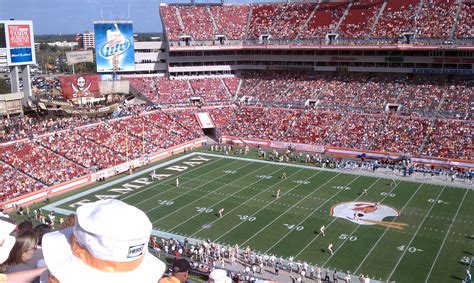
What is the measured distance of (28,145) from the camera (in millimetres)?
31938

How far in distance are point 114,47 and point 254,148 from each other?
1718 cm

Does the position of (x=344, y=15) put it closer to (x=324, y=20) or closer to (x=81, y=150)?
(x=324, y=20)

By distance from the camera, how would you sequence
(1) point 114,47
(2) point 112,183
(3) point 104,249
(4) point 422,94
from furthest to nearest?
1. (1) point 114,47
2. (4) point 422,94
3. (2) point 112,183
4. (3) point 104,249

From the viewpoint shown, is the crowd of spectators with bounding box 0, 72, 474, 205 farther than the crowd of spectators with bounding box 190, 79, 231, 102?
No

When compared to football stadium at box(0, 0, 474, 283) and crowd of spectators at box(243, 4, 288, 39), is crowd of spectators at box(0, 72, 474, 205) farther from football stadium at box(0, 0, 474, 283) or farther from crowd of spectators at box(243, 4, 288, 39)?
crowd of spectators at box(243, 4, 288, 39)

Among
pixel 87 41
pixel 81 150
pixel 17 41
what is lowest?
pixel 81 150

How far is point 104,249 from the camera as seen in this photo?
3.13 m

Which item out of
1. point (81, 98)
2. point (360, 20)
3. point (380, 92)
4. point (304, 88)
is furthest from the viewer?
point (360, 20)

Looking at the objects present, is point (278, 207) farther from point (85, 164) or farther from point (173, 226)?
point (85, 164)

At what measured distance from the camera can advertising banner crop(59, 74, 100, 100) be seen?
3800cm

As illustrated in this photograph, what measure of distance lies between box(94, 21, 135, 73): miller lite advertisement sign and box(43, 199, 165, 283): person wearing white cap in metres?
43.6

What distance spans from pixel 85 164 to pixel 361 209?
1773 centimetres

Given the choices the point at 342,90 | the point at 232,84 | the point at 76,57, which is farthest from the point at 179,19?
the point at 342,90

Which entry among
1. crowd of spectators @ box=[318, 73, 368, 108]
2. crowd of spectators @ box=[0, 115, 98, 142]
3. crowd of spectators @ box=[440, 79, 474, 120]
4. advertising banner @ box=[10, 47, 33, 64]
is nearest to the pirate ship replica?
crowd of spectators @ box=[0, 115, 98, 142]
